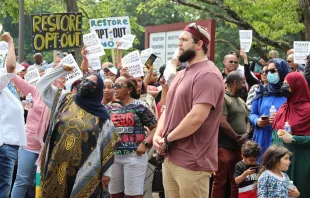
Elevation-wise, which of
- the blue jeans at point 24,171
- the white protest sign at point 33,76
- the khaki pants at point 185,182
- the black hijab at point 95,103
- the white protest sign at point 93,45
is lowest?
the blue jeans at point 24,171

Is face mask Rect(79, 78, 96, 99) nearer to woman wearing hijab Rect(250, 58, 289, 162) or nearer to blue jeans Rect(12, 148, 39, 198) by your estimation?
blue jeans Rect(12, 148, 39, 198)

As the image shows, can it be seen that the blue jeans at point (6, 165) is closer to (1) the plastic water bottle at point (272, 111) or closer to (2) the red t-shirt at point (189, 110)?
(2) the red t-shirt at point (189, 110)

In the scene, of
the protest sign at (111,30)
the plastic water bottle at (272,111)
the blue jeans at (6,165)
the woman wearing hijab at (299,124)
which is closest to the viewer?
the blue jeans at (6,165)

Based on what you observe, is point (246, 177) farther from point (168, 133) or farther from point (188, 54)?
point (188, 54)

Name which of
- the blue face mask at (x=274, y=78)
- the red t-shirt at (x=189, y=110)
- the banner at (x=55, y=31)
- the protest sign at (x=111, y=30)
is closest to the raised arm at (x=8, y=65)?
the red t-shirt at (x=189, y=110)

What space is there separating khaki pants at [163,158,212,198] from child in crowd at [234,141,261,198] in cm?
244

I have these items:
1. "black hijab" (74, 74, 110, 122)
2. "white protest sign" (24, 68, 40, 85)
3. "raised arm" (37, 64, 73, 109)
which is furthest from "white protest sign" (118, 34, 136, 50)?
"black hijab" (74, 74, 110, 122)

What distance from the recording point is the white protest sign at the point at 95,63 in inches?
416

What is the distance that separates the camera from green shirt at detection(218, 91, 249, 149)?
29.9ft

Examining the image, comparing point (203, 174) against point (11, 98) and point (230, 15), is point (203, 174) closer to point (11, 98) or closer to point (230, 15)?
point (11, 98)

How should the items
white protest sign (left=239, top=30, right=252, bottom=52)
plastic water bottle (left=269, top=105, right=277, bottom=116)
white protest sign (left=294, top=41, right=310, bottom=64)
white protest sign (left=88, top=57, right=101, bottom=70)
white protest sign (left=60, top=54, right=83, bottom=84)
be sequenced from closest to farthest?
white protest sign (left=60, top=54, right=83, bottom=84), plastic water bottle (left=269, top=105, right=277, bottom=116), white protest sign (left=88, top=57, right=101, bottom=70), white protest sign (left=294, top=41, right=310, bottom=64), white protest sign (left=239, top=30, right=252, bottom=52)

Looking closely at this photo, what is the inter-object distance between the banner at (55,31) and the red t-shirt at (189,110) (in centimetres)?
605

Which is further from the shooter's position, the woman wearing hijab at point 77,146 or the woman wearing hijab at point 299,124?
the woman wearing hijab at point 299,124

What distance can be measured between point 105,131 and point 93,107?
295mm
